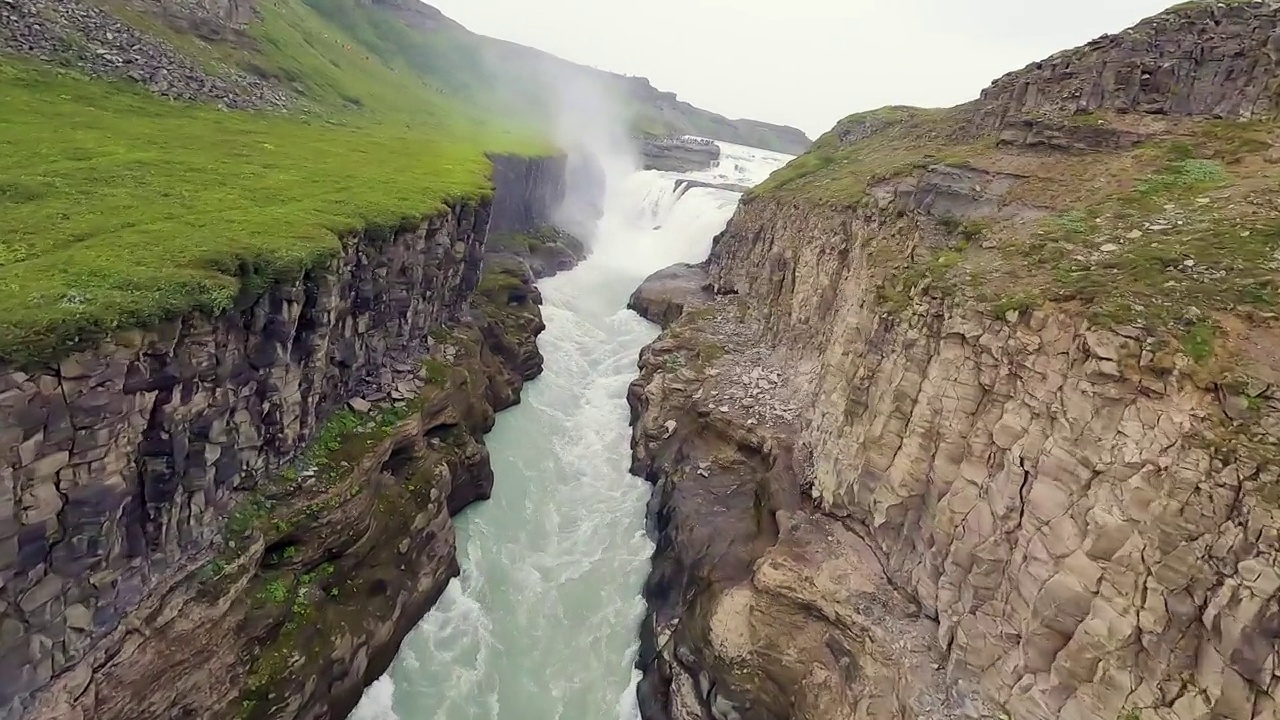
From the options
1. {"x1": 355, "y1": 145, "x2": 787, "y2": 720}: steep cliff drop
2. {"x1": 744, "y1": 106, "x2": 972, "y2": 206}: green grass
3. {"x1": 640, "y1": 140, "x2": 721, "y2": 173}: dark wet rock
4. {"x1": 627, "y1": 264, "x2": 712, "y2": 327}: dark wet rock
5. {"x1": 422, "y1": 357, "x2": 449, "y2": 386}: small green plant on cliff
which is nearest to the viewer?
{"x1": 355, "y1": 145, "x2": 787, "y2": 720}: steep cliff drop

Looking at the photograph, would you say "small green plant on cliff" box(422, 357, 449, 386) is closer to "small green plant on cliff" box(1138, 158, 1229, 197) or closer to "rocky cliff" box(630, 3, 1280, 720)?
"rocky cliff" box(630, 3, 1280, 720)

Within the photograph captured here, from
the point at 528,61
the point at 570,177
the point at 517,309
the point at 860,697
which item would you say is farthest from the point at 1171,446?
the point at 528,61

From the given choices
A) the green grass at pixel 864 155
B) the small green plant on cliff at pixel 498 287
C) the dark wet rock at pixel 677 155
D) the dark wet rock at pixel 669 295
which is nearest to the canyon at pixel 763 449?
the green grass at pixel 864 155

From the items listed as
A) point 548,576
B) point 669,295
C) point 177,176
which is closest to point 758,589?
point 548,576

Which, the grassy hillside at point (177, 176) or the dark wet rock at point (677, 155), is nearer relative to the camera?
the grassy hillside at point (177, 176)

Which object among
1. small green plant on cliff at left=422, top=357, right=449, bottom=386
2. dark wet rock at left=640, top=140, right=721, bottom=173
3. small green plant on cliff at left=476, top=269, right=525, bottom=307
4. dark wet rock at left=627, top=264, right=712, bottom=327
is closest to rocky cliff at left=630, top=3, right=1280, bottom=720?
small green plant on cliff at left=422, top=357, right=449, bottom=386

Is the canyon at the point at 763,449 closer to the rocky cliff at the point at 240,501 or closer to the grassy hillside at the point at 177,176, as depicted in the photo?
the rocky cliff at the point at 240,501
